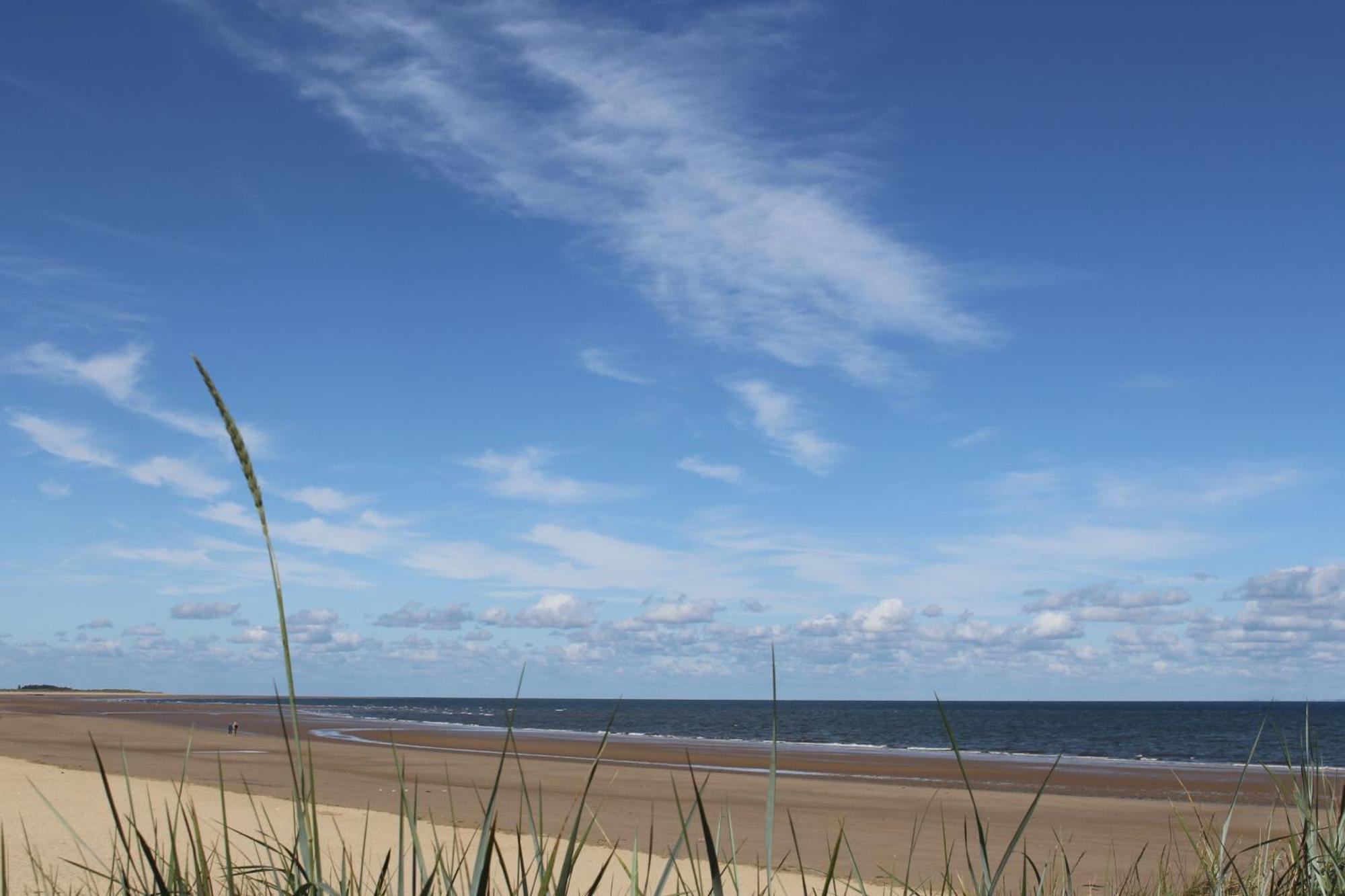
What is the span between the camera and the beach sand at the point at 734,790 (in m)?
13.7

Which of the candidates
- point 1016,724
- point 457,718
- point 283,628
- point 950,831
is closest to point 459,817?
point 950,831

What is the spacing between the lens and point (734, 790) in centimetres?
2392

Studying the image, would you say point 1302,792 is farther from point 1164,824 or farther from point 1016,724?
point 1016,724

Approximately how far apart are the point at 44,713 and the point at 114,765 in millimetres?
43636

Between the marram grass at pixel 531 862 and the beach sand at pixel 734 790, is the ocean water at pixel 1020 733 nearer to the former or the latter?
the beach sand at pixel 734 790

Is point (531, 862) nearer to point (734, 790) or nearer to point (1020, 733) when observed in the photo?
point (734, 790)

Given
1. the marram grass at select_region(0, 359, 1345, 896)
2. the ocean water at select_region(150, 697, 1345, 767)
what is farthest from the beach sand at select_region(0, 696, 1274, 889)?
the ocean water at select_region(150, 697, 1345, 767)

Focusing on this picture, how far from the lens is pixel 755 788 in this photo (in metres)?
24.5

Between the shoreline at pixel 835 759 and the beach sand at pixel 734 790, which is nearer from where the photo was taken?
the beach sand at pixel 734 790

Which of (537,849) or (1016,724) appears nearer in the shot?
(537,849)

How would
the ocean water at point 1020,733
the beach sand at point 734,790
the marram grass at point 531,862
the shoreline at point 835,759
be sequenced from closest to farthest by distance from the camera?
the marram grass at point 531,862 → the beach sand at point 734,790 → the shoreline at point 835,759 → the ocean water at point 1020,733

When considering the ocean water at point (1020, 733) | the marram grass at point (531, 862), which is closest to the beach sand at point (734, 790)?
the marram grass at point (531, 862)

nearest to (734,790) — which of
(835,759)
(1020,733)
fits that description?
(835,759)

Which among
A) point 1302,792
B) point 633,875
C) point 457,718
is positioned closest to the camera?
point 633,875
